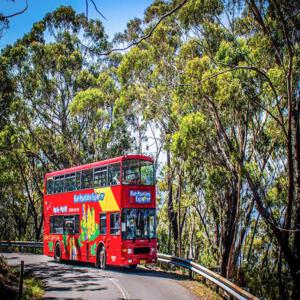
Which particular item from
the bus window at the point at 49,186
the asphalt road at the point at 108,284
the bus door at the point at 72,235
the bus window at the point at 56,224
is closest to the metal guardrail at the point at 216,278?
the asphalt road at the point at 108,284

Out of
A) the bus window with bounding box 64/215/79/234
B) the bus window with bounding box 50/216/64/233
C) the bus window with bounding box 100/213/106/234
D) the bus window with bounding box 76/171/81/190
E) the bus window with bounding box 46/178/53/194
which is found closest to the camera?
the bus window with bounding box 100/213/106/234

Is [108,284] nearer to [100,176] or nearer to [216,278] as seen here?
[216,278]

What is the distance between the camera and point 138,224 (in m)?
20.2

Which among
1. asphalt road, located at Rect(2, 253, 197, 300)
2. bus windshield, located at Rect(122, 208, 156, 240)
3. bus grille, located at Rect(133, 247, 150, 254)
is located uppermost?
bus windshield, located at Rect(122, 208, 156, 240)

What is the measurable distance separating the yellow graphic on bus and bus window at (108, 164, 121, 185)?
0.41m

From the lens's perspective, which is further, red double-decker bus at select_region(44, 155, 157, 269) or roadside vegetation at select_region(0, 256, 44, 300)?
red double-decker bus at select_region(44, 155, 157, 269)

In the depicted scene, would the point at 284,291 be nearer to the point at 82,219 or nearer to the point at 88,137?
the point at 82,219

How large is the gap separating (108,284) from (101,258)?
196 inches

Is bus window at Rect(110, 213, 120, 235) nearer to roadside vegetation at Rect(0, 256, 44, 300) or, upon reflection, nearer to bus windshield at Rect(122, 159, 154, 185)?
bus windshield at Rect(122, 159, 154, 185)

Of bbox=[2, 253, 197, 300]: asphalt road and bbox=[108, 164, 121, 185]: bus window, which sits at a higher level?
bbox=[108, 164, 121, 185]: bus window

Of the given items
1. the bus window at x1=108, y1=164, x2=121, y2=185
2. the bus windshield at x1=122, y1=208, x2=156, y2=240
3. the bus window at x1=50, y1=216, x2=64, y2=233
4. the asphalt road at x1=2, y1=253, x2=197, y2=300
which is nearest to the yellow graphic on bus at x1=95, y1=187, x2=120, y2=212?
the bus window at x1=108, y1=164, x2=121, y2=185

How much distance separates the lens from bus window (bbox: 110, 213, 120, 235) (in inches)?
784

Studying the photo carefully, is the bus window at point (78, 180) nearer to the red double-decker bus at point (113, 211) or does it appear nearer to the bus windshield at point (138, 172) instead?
the red double-decker bus at point (113, 211)

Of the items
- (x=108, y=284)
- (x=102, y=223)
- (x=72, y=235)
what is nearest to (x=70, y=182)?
(x=72, y=235)
